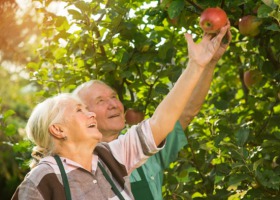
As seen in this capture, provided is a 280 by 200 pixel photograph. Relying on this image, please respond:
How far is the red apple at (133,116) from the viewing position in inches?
113

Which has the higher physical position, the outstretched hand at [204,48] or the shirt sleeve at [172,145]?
the outstretched hand at [204,48]

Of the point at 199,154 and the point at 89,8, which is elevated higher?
the point at 89,8

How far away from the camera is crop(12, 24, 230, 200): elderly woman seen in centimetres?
180

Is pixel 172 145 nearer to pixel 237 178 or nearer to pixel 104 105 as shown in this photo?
pixel 237 178

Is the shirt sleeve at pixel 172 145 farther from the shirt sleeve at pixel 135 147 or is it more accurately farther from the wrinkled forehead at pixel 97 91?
the wrinkled forehead at pixel 97 91

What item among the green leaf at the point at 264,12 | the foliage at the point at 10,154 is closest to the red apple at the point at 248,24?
the green leaf at the point at 264,12

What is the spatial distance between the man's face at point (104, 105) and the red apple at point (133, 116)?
0.89 ft

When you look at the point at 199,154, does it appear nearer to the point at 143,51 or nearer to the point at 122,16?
the point at 143,51

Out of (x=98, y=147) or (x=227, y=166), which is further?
(x=227, y=166)

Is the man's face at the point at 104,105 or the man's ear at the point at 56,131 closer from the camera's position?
the man's ear at the point at 56,131

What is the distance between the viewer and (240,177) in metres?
2.41

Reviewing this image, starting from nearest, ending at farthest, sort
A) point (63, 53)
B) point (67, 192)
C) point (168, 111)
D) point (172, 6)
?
point (67, 192)
point (168, 111)
point (172, 6)
point (63, 53)

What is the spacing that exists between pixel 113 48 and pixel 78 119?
3.88 feet

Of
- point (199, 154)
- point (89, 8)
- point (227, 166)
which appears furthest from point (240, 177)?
point (89, 8)
